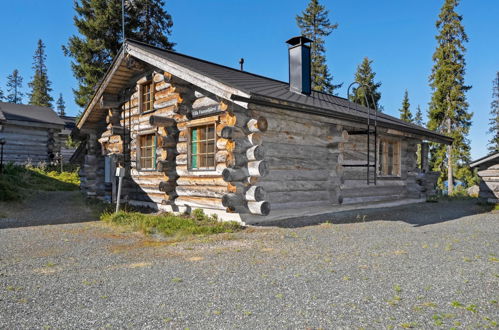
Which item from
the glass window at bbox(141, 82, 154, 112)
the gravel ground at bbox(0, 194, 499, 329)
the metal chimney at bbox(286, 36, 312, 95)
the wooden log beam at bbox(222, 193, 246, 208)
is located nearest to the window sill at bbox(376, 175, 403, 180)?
the metal chimney at bbox(286, 36, 312, 95)

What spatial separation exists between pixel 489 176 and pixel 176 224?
486 inches

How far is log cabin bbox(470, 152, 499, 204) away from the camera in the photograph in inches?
538

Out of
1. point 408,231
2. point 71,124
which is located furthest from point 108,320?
point 71,124

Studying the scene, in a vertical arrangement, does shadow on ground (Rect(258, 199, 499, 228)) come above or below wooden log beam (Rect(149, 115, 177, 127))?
below

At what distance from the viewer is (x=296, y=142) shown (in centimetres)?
955

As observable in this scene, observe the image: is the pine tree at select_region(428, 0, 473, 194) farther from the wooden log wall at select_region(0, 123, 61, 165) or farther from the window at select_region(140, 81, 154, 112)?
the wooden log wall at select_region(0, 123, 61, 165)

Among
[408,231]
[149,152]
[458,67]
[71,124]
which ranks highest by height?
[458,67]

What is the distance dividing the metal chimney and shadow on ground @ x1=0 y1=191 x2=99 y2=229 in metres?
7.50

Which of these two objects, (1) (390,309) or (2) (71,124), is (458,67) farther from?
(2) (71,124)

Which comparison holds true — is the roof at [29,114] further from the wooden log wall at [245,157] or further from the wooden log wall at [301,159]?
the wooden log wall at [301,159]

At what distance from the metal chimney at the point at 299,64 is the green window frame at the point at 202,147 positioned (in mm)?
3850

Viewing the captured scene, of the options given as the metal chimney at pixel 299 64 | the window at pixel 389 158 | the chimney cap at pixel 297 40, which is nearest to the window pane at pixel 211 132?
the metal chimney at pixel 299 64

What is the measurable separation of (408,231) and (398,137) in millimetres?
6305

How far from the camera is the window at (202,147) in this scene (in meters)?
9.39
